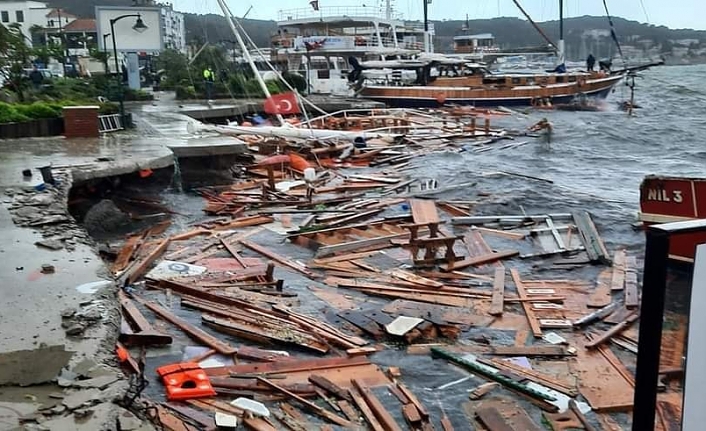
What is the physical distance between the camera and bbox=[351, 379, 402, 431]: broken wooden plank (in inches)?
241

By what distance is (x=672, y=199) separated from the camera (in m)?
11.8

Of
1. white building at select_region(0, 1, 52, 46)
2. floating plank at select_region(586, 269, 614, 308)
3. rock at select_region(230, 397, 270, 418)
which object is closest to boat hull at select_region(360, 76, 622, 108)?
floating plank at select_region(586, 269, 614, 308)

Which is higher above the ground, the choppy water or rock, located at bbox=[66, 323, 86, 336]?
rock, located at bbox=[66, 323, 86, 336]

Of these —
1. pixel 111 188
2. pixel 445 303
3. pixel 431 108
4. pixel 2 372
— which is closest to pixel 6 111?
pixel 111 188

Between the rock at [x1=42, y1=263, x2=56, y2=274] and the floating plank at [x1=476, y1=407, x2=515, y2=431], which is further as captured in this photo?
the rock at [x1=42, y1=263, x2=56, y2=274]

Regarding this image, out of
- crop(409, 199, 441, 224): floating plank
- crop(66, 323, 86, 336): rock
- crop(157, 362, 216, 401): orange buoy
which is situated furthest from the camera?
crop(409, 199, 441, 224): floating plank

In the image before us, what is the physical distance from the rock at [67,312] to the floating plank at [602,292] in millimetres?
6788

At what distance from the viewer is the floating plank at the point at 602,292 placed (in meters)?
9.71

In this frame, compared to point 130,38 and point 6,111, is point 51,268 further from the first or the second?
point 130,38

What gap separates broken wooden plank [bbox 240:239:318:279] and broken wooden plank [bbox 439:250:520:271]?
2.20 m

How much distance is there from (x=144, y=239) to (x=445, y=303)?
5.85 metres

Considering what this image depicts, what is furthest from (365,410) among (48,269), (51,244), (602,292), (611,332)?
(602,292)

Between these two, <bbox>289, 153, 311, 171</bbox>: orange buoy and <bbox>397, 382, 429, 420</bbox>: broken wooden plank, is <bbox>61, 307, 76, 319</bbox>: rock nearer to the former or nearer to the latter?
<bbox>397, 382, 429, 420</bbox>: broken wooden plank

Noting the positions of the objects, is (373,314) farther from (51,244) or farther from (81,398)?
(81,398)
